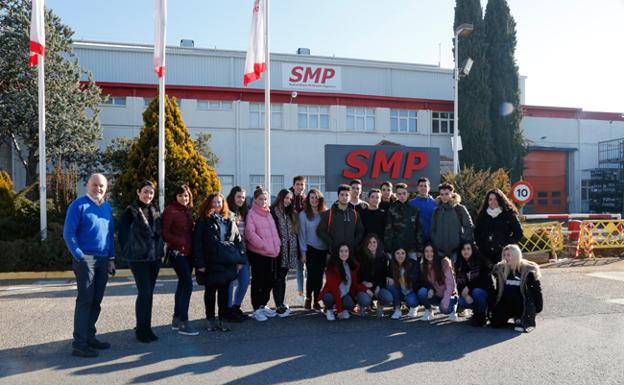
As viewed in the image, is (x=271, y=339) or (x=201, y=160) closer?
(x=271, y=339)

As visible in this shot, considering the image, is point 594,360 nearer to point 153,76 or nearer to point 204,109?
point 204,109

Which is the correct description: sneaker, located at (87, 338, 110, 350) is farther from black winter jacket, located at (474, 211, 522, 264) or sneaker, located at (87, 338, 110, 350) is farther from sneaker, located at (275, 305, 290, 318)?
black winter jacket, located at (474, 211, 522, 264)

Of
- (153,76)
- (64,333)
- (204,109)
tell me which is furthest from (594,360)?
(153,76)

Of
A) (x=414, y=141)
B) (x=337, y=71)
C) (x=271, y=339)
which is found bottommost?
(x=271, y=339)

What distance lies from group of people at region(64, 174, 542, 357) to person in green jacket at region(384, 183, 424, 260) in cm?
1

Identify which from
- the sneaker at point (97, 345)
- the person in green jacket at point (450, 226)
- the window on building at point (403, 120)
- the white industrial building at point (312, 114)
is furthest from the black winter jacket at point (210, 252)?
the window on building at point (403, 120)

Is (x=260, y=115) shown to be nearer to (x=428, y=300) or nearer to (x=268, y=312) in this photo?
(x=268, y=312)

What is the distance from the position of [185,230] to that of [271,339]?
1631 millimetres

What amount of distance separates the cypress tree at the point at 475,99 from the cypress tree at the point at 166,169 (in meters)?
22.3

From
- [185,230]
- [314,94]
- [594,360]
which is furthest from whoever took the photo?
[314,94]

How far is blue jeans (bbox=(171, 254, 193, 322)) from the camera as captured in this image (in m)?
6.12

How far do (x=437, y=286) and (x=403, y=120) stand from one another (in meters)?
26.6

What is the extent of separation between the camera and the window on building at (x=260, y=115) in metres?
29.2

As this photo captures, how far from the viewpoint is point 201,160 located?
14570 millimetres
